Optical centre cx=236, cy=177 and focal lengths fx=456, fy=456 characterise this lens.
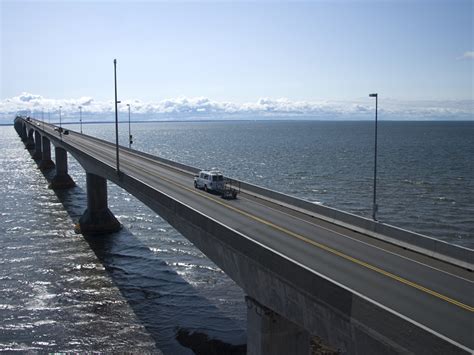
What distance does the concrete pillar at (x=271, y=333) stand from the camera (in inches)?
739

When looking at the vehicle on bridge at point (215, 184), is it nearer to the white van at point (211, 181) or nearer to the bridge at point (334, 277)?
the white van at point (211, 181)

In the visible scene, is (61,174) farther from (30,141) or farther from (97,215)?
(30,141)

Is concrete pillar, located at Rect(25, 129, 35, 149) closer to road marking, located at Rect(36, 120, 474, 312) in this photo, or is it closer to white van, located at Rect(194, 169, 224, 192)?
white van, located at Rect(194, 169, 224, 192)

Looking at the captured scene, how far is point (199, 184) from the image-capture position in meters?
38.2

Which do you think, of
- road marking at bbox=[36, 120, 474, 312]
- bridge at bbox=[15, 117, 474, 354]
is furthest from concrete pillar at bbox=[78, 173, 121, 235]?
road marking at bbox=[36, 120, 474, 312]

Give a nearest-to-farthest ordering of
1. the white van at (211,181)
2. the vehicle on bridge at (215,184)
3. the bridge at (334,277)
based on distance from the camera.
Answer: the bridge at (334,277), the vehicle on bridge at (215,184), the white van at (211,181)

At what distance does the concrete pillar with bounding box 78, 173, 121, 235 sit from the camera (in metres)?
50.0

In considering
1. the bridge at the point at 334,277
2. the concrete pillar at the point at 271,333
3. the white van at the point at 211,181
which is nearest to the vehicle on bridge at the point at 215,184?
the white van at the point at 211,181

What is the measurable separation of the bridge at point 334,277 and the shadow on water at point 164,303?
663 centimetres

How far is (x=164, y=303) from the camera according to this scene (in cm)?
3241

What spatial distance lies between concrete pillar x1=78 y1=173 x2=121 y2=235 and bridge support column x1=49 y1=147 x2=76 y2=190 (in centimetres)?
2939

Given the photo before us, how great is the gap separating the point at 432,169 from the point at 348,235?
237ft

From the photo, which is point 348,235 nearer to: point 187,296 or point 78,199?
point 187,296

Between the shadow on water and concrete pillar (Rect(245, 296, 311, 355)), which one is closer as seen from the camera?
concrete pillar (Rect(245, 296, 311, 355))
